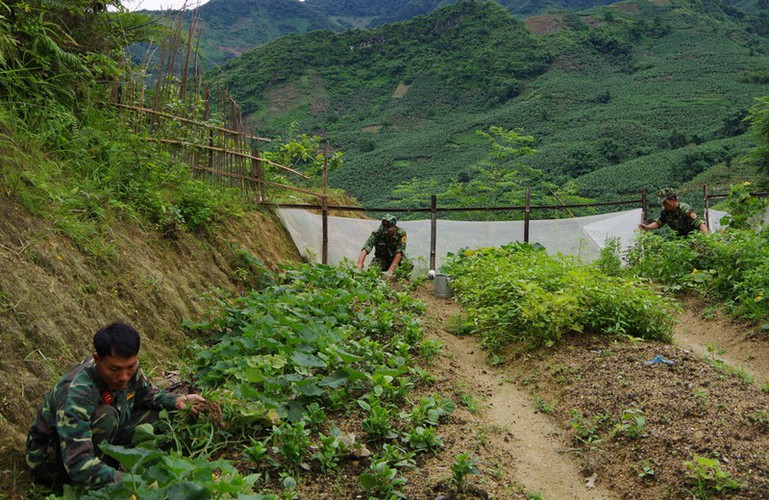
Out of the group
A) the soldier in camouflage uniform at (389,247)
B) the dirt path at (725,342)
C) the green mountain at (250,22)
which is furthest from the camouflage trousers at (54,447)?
the green mountain at (250,22)

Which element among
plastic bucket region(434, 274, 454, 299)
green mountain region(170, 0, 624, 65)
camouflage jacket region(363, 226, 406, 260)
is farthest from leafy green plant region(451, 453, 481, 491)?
green mountain region(170, 0, 624, 65)

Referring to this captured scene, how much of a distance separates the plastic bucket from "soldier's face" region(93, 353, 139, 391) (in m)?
6.54

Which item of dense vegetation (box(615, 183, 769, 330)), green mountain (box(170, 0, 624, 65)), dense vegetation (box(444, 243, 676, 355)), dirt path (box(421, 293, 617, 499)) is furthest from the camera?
green mountain (box(170, 0, 624, 65))

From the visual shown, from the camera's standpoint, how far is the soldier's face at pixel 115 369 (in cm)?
298

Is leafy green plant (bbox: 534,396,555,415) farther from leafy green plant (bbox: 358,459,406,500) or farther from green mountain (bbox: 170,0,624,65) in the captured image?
green mountain (bbox: 170,0,624,65)

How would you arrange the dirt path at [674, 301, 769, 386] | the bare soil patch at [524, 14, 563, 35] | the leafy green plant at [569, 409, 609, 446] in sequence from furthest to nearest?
the bare soil patch at [524, 14, 563, 35] < the dirt path at [674, 301, 769, 386] < the leafy green plant at [569, 409, 609, 446]

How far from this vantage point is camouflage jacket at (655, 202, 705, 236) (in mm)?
9766

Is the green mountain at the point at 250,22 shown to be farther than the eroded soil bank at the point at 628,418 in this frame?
Yes

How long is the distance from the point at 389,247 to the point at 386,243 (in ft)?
0.29

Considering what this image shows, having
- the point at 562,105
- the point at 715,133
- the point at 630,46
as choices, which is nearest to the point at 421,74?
the point at 562,105

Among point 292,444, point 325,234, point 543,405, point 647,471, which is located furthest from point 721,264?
point 292,444

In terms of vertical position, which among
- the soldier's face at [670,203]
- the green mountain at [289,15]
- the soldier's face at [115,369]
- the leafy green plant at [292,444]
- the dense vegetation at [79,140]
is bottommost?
the leafy green plant at [292,444]

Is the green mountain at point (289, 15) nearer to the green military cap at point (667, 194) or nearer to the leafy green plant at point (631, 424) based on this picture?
the green military cap at point (667, 194)

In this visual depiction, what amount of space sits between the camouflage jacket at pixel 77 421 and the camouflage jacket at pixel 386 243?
21.6 feet
